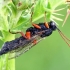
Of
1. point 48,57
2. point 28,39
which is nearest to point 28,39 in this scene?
point 28,39

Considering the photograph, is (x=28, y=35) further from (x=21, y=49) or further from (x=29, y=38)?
(x=21, y=49)

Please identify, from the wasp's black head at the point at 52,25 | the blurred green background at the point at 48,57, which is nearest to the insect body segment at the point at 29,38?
the wasp's black head at the point at 52,25

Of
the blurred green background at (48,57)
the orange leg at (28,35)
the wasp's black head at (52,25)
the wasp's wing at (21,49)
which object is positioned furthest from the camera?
the blurred green background at (48,57)

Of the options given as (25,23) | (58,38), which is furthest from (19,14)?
(58,38)

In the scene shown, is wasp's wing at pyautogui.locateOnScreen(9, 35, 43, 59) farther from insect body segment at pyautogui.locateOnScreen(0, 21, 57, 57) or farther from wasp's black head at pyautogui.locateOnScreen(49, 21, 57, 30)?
wasp's black head at pyautogui.locateOnScreen(49, 21, 57, 30)

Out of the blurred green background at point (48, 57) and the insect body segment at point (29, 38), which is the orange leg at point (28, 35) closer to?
the insect body segment at point (29, 38)

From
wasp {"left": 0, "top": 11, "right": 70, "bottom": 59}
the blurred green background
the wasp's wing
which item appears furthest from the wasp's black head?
the blurred green background
